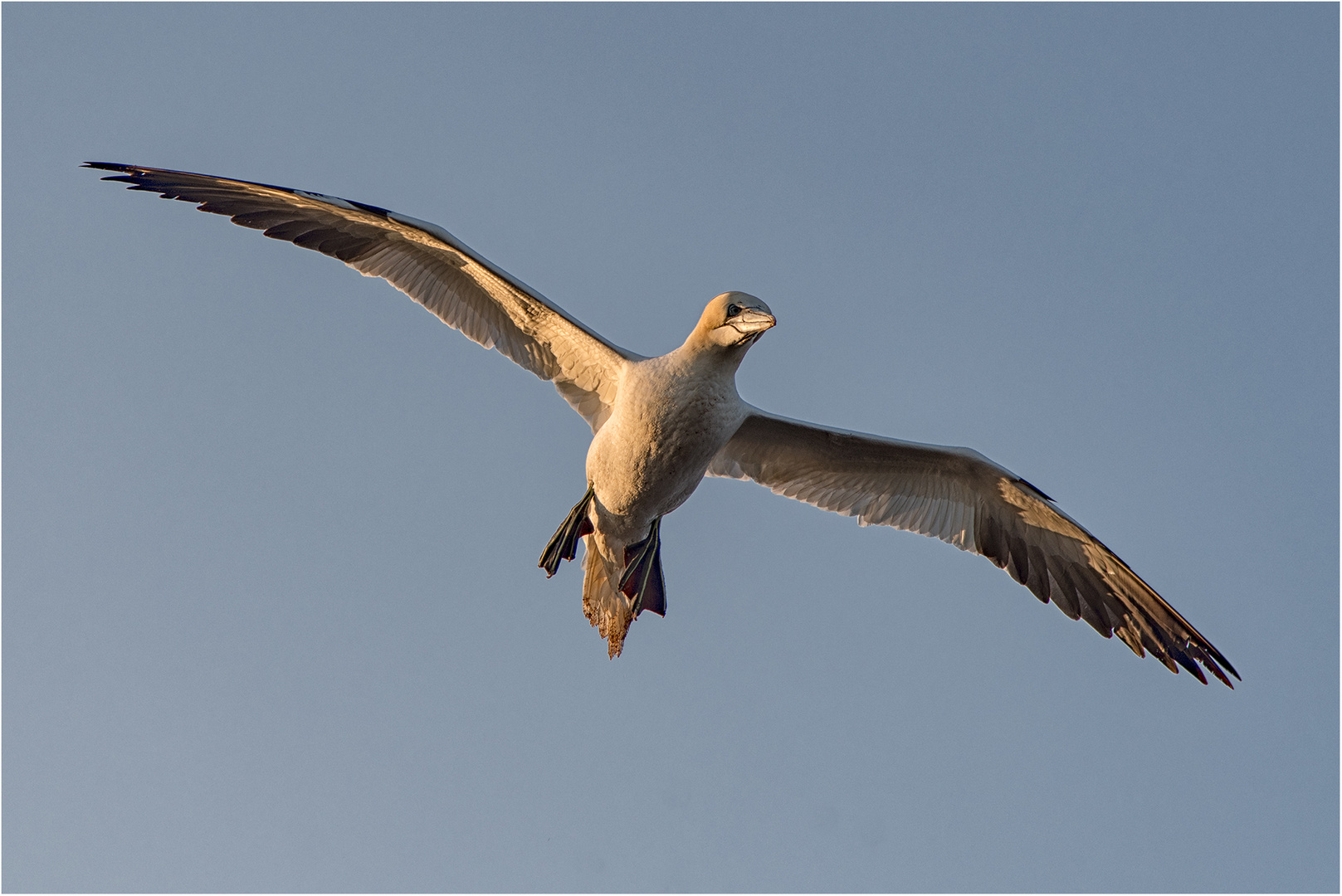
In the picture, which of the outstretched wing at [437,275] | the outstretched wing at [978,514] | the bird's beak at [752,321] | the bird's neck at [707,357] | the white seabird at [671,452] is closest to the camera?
the bird's beak at [752,321]

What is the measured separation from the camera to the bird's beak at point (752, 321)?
9078 mm

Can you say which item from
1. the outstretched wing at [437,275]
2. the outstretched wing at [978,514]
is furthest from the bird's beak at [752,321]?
the outstretched wing at [978,514]

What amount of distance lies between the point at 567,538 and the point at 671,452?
162 centimetres

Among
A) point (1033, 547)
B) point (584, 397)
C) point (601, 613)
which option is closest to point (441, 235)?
point (584, 397)

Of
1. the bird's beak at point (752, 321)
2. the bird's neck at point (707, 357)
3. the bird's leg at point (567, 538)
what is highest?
the bird's beak at point (752, 321)

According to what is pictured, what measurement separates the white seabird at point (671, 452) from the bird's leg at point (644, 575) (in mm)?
13

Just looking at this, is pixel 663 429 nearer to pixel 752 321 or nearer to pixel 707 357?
pixel 707 357

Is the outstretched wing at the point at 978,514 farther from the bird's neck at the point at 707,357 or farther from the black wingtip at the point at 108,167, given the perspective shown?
the black wingtip at the point at 108,167

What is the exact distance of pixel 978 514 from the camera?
37.0ft

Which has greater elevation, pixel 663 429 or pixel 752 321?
pixel 752 321

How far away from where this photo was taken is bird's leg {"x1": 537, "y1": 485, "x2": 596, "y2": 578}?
35.0 ft

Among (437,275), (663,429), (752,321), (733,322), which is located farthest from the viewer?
(437,275)

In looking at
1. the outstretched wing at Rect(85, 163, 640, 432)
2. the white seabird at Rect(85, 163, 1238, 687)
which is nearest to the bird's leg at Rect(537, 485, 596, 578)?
the white seabird at Rect(85, 163, 1238, 687)

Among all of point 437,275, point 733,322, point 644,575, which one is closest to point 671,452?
point 733,322
